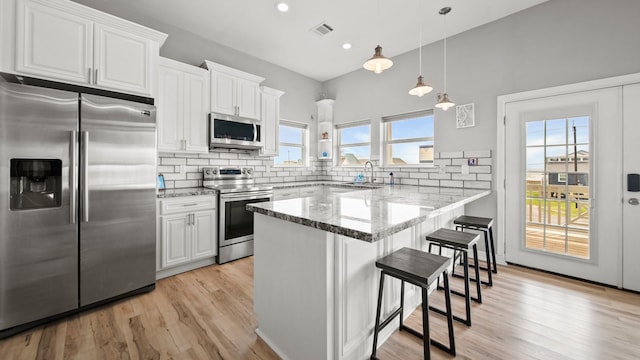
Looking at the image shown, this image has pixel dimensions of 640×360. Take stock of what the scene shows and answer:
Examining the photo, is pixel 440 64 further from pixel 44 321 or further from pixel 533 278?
pixel 44 321

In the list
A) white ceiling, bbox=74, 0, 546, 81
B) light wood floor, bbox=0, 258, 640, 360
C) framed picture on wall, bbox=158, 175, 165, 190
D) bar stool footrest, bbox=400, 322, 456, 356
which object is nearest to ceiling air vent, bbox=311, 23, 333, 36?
white ceiling, bbox=74, 0, 546, 81

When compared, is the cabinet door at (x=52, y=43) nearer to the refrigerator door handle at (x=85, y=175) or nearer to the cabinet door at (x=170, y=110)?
the refrigerator door handle at (x=85, y=175)

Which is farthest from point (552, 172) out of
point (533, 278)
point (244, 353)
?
point (244, 353)

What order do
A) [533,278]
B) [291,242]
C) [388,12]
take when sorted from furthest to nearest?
[388,12], [533,278], [291,242]

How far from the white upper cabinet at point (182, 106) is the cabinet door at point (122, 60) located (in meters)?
0.35

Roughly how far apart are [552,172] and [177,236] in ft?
13.8

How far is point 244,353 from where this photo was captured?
1.62 meters

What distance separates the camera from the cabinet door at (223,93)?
128 inches

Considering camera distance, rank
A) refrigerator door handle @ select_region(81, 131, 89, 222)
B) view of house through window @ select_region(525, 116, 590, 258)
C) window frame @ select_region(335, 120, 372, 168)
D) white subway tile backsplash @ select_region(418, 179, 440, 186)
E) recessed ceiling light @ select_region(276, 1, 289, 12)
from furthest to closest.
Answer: window frame @ select_region(335, 120, 372, 168) → white subway tile backsplash @ select_region(418, 179, 440, 186) → recessed ceiling light @ select_region(276, 1, 289, 12) → view of house through window @ select_region(525, 116, 590, 258) → refrigerator door handle @ select_region(81, 131, 89, 222)

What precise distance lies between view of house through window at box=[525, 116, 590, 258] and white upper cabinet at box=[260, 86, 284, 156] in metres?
3.34

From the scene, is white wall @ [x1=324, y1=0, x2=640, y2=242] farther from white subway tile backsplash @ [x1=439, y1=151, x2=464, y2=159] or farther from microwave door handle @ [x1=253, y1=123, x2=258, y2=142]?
microwave door handle @ [x1=253, y1=123, x2=258, y2=142]

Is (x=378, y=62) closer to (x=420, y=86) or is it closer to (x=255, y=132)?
(x=420, y=86)

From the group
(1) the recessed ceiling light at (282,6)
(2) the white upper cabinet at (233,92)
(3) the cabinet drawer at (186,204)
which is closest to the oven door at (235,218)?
(3) the cabinet drawer at (186,204)

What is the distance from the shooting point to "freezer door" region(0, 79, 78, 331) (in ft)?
5.69
